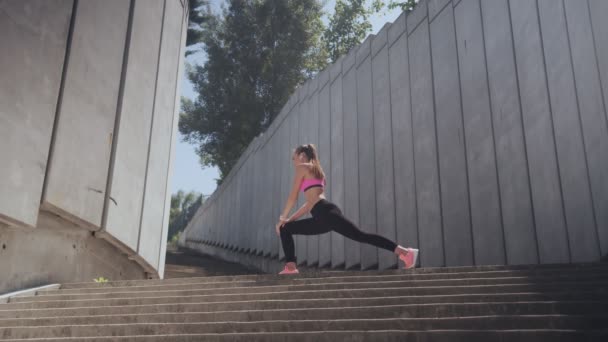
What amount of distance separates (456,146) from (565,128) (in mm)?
2040

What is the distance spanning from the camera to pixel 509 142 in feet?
25.1

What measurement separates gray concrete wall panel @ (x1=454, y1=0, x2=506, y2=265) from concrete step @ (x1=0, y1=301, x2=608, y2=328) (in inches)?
148

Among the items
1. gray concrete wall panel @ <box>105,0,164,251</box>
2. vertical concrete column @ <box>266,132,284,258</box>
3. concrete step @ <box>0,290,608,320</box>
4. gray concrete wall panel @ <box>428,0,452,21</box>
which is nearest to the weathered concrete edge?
concrete step @ <box>0,290,608,320</box>

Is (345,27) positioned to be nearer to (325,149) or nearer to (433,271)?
(325,149)

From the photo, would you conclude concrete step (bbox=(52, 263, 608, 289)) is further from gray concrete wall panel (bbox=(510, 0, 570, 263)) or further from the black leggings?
gray concrete wall panel (bbox=(510, 0, 570, 263))

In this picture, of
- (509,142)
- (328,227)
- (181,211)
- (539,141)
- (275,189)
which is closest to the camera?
(328,227)

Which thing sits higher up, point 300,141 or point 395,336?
point 300,141

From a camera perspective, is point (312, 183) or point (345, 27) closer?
point (312, 183)

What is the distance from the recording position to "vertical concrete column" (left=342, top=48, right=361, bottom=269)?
1091 centimetres

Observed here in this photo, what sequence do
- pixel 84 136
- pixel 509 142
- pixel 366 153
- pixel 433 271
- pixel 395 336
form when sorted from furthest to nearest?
pixel 366 153 → pixel 509 142 → pixel 84 136 → pixel 433 271 → pixel 395 336

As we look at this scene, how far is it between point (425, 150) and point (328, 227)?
352cm

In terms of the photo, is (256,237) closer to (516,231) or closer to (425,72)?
(425,72)

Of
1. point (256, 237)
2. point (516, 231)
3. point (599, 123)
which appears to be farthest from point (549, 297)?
point (256, 237)

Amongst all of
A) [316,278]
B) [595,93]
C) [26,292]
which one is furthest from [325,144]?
[316,278]
